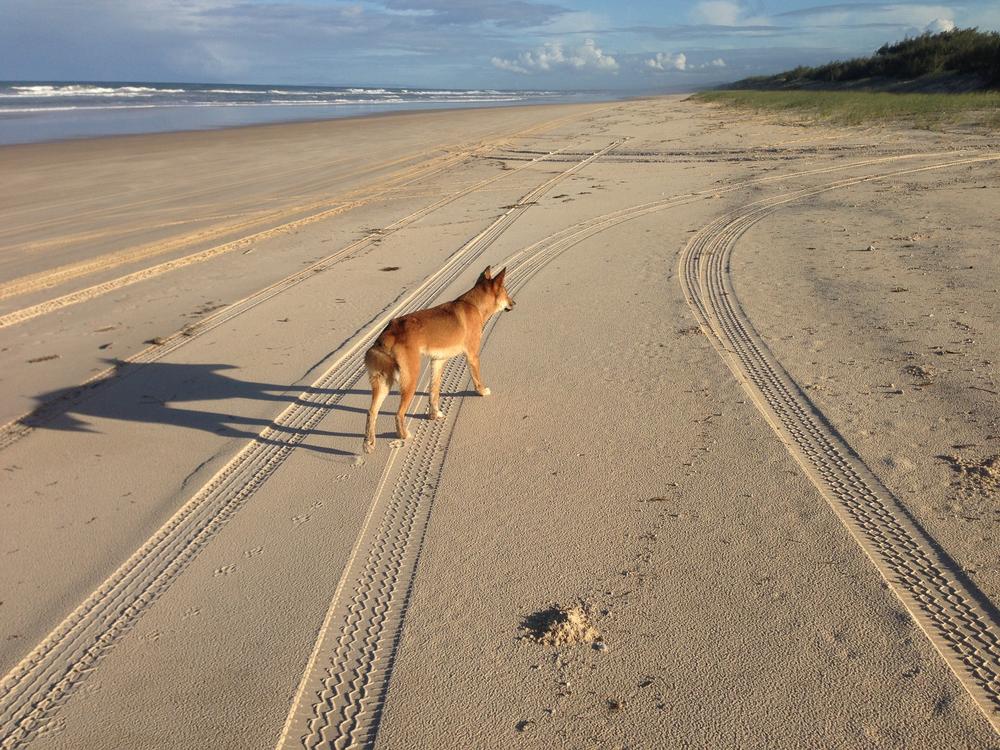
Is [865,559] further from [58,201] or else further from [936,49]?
[936,49]

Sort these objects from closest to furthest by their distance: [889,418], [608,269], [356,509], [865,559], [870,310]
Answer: [865,559] → [356,509] → [889,418] → [870,310] → [608,269]

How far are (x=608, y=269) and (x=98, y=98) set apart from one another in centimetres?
6971

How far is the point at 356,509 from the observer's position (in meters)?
4.73

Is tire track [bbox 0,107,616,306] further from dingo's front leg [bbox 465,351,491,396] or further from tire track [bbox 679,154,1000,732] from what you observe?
tire track [bbox 679,154,1000,732]

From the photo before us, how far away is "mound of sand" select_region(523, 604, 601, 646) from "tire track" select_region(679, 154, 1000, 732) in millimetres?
1502

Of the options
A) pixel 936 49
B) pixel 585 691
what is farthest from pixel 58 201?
pixel 936 49

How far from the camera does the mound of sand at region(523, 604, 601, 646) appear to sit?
348 cm

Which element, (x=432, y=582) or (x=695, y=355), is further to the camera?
(x=695, y=355)

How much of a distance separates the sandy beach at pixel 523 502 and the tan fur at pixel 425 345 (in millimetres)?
250

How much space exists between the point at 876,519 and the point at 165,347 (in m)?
6.69

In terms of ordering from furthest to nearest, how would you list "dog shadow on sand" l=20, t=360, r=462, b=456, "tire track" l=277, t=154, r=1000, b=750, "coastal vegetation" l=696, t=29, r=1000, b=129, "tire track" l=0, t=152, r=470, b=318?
"coastal vegetation" l=696, t=29, r=1000, b=129, "tire track" l=0, t=152, r=470, b=318, "dog shadow on sand" l=20, t=360, r=462, b=456, "tire track" l=277, t=154, r=1000, b=750

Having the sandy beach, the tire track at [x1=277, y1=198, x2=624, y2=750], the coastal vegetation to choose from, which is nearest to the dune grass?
the coastal vegetation

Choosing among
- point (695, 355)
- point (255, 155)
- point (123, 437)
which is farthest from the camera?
point (255, 155)

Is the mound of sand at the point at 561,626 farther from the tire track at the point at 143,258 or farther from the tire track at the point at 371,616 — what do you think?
the tire track at the point at 143,258
